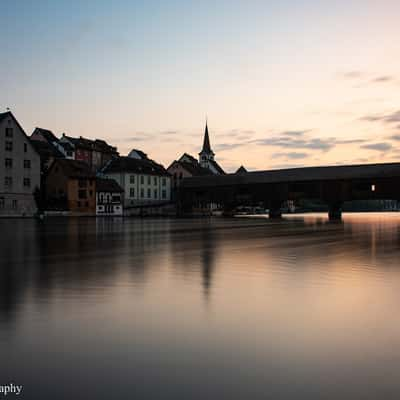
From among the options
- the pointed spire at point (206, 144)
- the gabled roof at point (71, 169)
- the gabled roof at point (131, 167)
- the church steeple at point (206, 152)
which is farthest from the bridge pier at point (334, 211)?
the pointed spire at point (206, 144)

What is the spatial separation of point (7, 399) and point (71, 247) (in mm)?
17970

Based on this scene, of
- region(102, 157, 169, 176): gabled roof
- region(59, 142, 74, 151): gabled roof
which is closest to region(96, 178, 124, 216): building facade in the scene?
region(102, 157, 169, 176): gabled roof

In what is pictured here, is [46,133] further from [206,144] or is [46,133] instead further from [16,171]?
[206,144]

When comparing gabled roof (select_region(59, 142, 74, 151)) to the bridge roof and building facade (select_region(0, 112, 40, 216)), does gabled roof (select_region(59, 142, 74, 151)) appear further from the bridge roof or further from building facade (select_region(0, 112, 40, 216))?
the bridge roof

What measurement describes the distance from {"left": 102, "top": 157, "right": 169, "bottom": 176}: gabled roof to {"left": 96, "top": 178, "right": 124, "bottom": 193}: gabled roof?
6463 millimetres

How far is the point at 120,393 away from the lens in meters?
4.62

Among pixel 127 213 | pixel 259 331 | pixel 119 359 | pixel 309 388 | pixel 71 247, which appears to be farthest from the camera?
pixel 127 213

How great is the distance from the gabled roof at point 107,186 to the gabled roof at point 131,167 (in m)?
6.46

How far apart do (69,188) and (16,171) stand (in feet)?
32.3

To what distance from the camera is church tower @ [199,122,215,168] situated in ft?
531

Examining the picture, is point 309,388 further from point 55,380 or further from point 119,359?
point 55,380

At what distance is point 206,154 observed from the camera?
550ft

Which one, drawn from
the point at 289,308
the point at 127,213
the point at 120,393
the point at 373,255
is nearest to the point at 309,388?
the point at 120,393

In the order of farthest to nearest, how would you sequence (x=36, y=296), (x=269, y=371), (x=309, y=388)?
(x=36, y=296) < (x=269, y=371) < (x=309, y=388)
